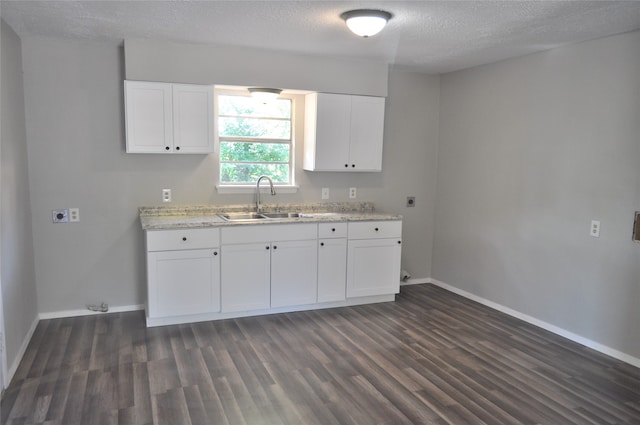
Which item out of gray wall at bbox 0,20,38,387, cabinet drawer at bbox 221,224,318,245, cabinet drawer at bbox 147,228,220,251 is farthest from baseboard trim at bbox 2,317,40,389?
cabinet drawer at bbox 221,224,318,245

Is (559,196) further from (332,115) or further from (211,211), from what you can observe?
(211,211)

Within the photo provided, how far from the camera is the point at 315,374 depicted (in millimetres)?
3092

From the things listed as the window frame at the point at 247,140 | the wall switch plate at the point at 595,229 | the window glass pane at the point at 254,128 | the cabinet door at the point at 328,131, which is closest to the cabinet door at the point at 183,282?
the window frame at the point at 247,140

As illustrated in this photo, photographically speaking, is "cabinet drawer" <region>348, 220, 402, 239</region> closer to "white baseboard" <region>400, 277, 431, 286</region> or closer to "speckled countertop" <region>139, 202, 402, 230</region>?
"speckled countertop" <region>139, 202, 402, 230</region>

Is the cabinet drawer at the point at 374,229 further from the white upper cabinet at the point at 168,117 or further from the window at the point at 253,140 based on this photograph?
the white upper cabinet at the point at 168,117

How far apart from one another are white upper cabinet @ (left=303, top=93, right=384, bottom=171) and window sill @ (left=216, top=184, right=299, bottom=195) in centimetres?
27

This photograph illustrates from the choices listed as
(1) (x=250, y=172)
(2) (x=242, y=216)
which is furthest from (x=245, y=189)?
(2) (x=242, y=216)

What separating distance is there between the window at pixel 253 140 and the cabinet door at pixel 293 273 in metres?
0.80

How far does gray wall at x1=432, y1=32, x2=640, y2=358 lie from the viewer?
3.37 m

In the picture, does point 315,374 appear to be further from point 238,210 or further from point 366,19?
point 366,19

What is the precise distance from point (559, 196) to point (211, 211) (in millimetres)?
3001

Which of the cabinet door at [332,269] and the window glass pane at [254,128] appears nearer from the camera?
the cabinet door at [332,269]

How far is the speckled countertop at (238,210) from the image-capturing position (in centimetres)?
389

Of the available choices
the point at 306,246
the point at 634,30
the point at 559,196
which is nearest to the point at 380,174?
the point at 306,246
